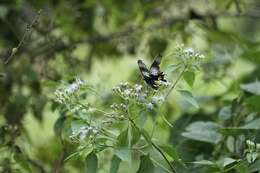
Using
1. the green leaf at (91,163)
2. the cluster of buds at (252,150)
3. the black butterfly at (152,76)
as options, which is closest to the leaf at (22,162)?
the green leaf at (91,163)

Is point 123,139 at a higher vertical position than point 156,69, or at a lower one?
lower

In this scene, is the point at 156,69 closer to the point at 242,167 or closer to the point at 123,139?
the point at 123,139

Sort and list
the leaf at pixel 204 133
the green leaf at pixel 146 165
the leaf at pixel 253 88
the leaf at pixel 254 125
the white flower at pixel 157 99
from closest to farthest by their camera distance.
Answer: the white flower at pixel 157 99 < the green leaf at pixel 146 165 < the leaf at pixel 254 125 < the leaf at pixel 204 133 < the leaf at pixel 253 88

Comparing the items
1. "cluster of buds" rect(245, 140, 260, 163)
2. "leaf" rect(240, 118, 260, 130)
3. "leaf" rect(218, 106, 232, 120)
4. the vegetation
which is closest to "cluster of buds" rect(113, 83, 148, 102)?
the vegetation

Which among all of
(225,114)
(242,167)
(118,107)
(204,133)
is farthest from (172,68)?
(225,114)

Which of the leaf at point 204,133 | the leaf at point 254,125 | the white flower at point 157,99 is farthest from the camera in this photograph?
the leaf at point 204,133

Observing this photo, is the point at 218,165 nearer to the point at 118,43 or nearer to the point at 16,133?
the point at 16,133

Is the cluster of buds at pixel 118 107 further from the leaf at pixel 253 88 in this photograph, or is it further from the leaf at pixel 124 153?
the leaf at pixel 253 88
